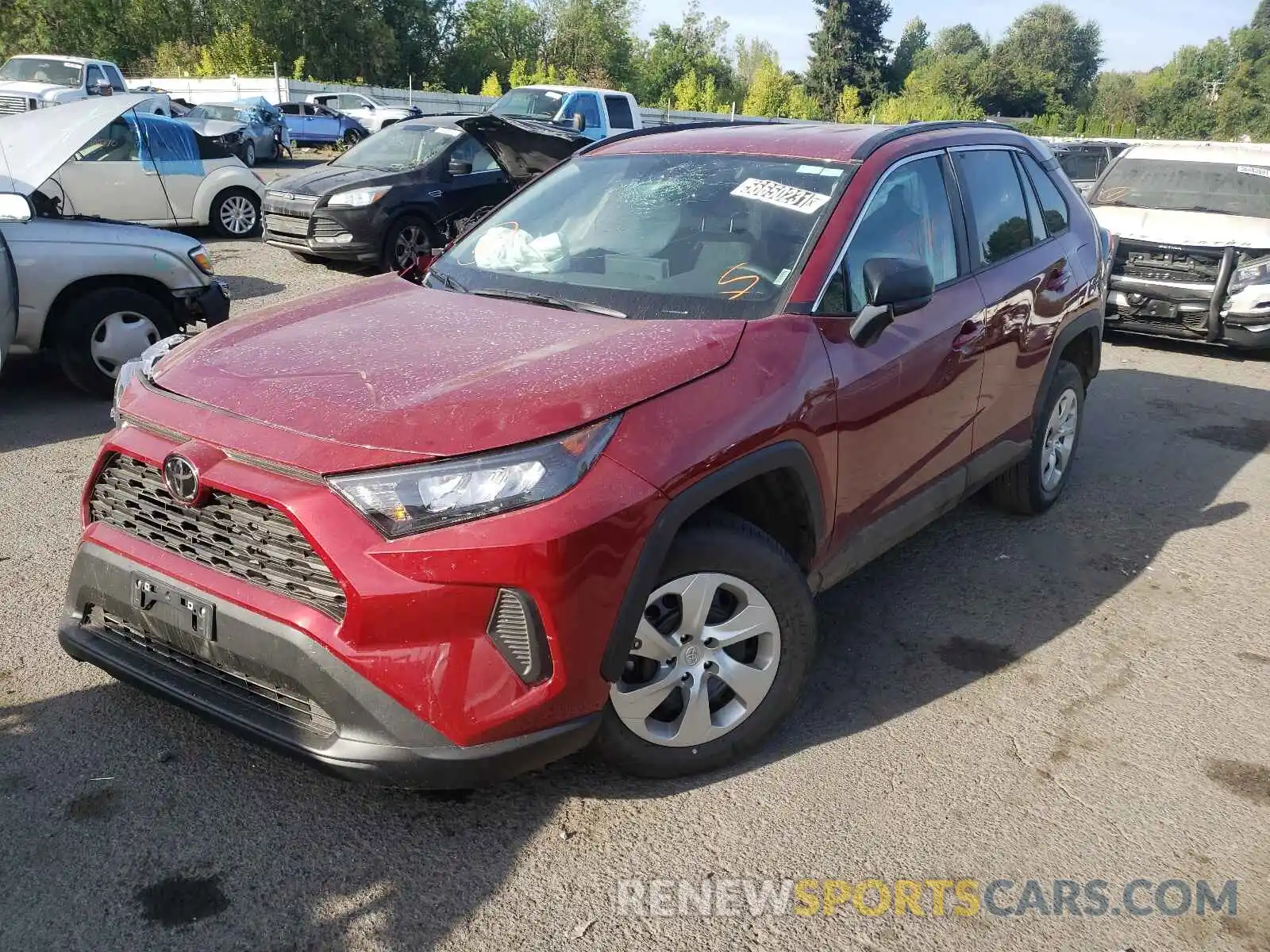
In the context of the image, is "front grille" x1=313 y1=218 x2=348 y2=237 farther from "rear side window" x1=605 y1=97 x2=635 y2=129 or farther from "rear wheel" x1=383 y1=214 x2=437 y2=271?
"rear side window" x1=605 y1=97 x2=635 y2=129

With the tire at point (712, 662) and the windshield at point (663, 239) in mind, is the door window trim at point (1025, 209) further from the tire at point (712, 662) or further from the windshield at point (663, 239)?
the tire at point (712, 662)

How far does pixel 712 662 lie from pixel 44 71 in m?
23.2

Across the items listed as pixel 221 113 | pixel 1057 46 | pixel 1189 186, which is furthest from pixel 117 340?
pixel 1057 46

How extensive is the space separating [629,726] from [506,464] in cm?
83

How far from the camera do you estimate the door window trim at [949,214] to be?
11.3ft

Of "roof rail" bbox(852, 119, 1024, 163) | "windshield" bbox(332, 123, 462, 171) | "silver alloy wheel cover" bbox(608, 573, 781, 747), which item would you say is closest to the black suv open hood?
"roof rail" bbox(852, 119, 1024, 163)

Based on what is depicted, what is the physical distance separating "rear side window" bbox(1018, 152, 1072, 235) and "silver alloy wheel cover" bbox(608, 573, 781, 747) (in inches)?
115

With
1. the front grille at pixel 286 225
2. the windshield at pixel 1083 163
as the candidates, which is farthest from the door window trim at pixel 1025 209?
the windshield at pixel 1083 163

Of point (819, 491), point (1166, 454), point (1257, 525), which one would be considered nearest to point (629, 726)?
point (819, 491)

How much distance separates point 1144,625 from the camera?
4.18m

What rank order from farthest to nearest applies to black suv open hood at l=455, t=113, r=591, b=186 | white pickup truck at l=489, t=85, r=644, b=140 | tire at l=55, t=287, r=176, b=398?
white pickup truck at l=489, t=85, r=644, b=140 < tire at l=55, t=287, r=176, b=398 < black suv open hood at l=455, t=113, r=591, b=186

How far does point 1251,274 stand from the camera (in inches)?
344

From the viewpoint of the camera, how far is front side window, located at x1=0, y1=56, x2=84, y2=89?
2061cm

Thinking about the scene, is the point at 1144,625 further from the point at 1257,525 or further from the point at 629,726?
the point at 629,726
